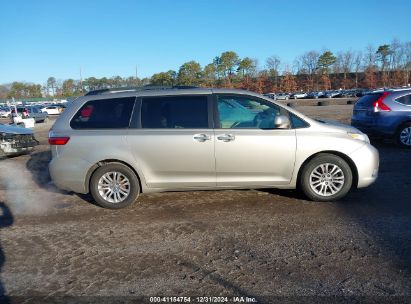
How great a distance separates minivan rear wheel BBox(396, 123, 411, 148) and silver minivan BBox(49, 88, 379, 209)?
4.65 metres

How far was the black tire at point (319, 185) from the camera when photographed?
518 cm

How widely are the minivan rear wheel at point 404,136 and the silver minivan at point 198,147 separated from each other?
183 inches

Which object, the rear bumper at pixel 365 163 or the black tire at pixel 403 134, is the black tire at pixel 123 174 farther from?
the black tire at pixel 403 134

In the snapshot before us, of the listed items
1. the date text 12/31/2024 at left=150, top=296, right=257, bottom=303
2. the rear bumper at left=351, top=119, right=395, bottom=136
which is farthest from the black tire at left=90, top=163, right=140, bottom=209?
the rear bumper at left=351, top=119, right=395, bottom=136

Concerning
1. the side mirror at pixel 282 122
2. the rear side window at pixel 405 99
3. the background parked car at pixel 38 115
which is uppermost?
the rear side window at pixel 405 99

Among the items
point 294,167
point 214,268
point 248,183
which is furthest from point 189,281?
point 294,167

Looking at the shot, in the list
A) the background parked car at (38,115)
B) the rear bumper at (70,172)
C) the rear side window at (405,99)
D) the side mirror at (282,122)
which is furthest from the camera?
the background parked car at (38,115)

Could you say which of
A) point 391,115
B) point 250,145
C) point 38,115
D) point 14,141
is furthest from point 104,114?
point 38,115

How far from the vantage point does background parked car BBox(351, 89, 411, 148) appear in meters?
9.12

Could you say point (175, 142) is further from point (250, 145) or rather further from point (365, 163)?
point (365, 163)

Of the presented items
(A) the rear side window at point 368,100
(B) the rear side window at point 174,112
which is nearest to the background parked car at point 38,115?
(A) the rear side window at point 368,100

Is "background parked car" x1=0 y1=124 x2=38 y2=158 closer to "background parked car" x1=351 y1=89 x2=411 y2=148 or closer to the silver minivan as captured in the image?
the silver minivan

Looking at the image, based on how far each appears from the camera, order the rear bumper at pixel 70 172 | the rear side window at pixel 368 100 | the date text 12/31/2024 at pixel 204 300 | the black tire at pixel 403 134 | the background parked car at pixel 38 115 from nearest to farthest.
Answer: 1. the date text 12/31/2024 at pixel 204 300
2. the rear bumper at pixel 70 172
3. the black tire at pixel 403 134
4. the rear side window at pixel 368 100
5. the background parked car at pixel 38 115

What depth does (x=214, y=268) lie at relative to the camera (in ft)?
11.5
